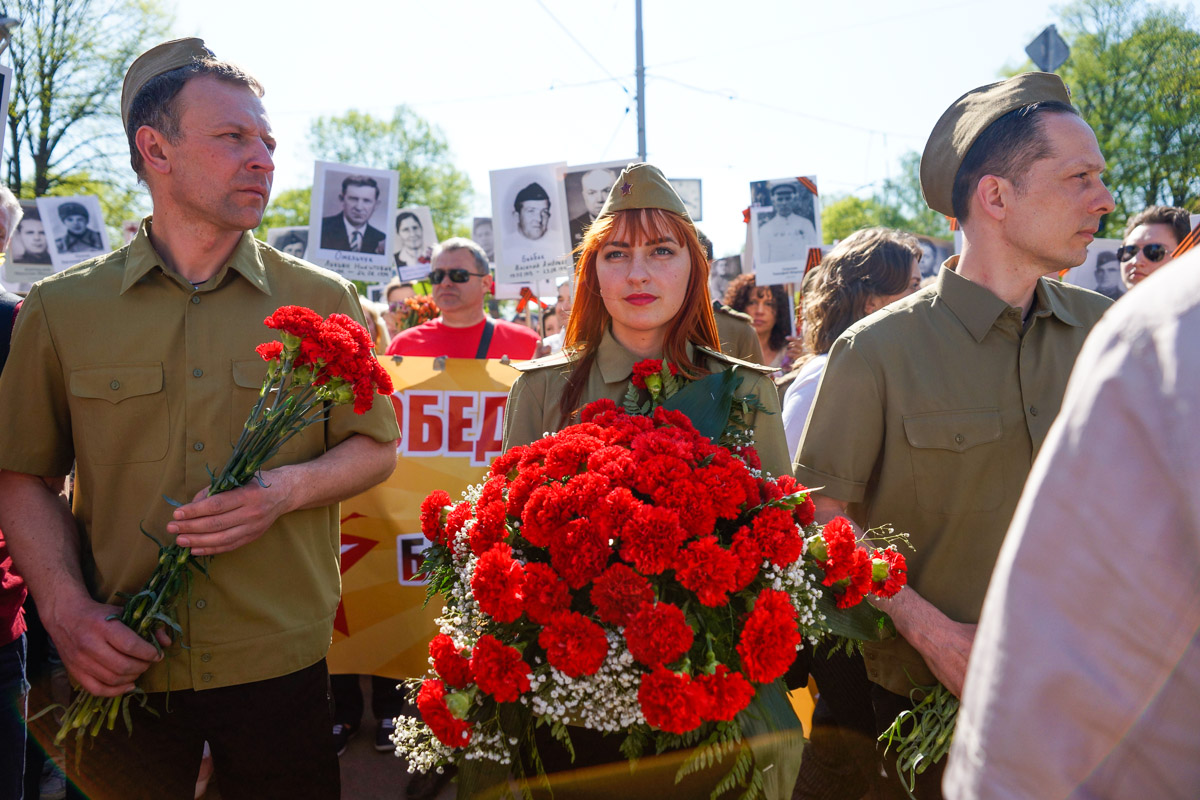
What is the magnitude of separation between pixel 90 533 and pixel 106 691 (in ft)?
1.43

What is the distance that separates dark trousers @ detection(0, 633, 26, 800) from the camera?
2.36 m

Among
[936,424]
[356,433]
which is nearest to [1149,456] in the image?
[936,424]

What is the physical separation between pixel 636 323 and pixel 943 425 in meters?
0.84

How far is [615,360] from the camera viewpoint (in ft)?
7.93

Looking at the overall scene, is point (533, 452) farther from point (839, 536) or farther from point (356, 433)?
point (356, 433)

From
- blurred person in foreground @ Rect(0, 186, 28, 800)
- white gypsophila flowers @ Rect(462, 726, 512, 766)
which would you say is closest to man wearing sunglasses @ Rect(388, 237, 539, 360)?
blurred person in foreground @ Rect(0, 186, 28, 800)

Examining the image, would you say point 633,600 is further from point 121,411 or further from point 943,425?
point 121,411

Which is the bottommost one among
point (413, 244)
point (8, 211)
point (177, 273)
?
point (177, 273)

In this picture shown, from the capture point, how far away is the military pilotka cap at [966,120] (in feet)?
7.40

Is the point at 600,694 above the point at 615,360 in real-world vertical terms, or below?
below

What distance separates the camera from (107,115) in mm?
24312

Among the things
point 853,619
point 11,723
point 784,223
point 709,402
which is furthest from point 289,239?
point 853,619

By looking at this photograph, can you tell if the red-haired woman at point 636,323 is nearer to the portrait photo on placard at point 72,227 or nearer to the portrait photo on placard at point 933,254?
the portrait photo on placard at point 72,227

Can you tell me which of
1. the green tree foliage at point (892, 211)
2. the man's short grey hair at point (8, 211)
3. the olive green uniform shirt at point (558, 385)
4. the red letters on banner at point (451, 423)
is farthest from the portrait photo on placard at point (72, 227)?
the green tree foliage at point (892, 211)
